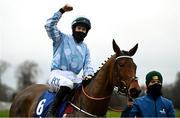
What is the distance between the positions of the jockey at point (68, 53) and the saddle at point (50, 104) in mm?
139

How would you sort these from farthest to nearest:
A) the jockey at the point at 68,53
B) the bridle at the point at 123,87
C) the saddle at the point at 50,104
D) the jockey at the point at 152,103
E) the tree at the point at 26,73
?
the tree at the point at 26,73 < the jockey at the point at 68,53 < the saddle at the point at 50,104 < the bridle at the point at 123,87 < the jockey at the point at 152,103

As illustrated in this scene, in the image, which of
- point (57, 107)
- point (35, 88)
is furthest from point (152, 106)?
point (35, 88)

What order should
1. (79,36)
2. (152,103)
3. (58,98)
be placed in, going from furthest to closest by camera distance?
(79,36)
(58,98)
(152,103)

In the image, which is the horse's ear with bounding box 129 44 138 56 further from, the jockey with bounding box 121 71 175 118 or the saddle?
the saddle

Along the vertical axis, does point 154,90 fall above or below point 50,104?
above

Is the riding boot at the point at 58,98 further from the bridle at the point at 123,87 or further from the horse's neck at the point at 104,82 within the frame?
the bridle at the point at 123,87

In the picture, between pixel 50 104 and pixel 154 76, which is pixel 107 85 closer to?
pixel 154 76

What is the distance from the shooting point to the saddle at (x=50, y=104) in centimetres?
801

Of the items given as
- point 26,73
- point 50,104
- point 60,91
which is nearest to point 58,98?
point 60,91

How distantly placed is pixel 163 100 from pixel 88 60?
2019 mm

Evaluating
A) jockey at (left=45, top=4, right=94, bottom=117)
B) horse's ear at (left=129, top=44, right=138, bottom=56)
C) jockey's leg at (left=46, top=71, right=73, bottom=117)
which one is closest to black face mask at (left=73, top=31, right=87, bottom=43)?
jockey at (left=45, top=4, right=94, bottom=117)

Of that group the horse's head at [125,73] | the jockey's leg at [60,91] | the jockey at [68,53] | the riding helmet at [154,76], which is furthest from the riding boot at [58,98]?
the riding helmet at [154,76]

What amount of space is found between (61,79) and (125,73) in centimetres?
135

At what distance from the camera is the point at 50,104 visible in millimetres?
8508
